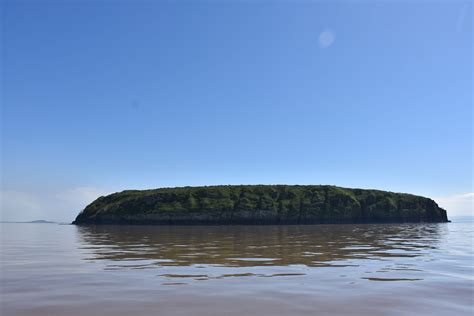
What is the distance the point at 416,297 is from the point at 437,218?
143433 mm

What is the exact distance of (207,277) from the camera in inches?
424

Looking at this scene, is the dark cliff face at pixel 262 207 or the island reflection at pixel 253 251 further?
the dark cliff face at pixel 262 207

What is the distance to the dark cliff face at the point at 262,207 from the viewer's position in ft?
371

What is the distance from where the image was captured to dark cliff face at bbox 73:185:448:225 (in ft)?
371

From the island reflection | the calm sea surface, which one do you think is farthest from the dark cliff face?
the calm sea surface

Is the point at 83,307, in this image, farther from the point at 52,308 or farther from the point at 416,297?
the point at 416,297

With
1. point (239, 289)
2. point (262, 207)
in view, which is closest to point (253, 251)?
point (239, 289)

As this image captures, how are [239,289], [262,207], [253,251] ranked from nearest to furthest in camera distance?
[239,289], [253,251], [262,207]

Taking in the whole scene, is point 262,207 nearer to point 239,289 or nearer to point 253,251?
point 253,251

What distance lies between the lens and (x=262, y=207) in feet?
380

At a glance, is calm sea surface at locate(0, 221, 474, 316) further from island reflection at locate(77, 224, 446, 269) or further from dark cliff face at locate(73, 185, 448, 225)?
dark cliff face at locate(73, 185, 448, 225)

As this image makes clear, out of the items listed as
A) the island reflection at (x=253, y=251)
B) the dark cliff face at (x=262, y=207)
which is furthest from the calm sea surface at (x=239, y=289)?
the dark cliff face at (x=262, y=207)

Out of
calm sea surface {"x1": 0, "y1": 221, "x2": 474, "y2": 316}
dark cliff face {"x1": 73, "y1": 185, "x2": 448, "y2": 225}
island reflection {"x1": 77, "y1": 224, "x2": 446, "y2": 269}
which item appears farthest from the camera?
dark cliff face {"x1": 73, "y1": 185, "x2": 448, "y2": 225}

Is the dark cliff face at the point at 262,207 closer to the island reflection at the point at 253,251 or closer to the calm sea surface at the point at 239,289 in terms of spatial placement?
the island reflection at the point at 253,251
